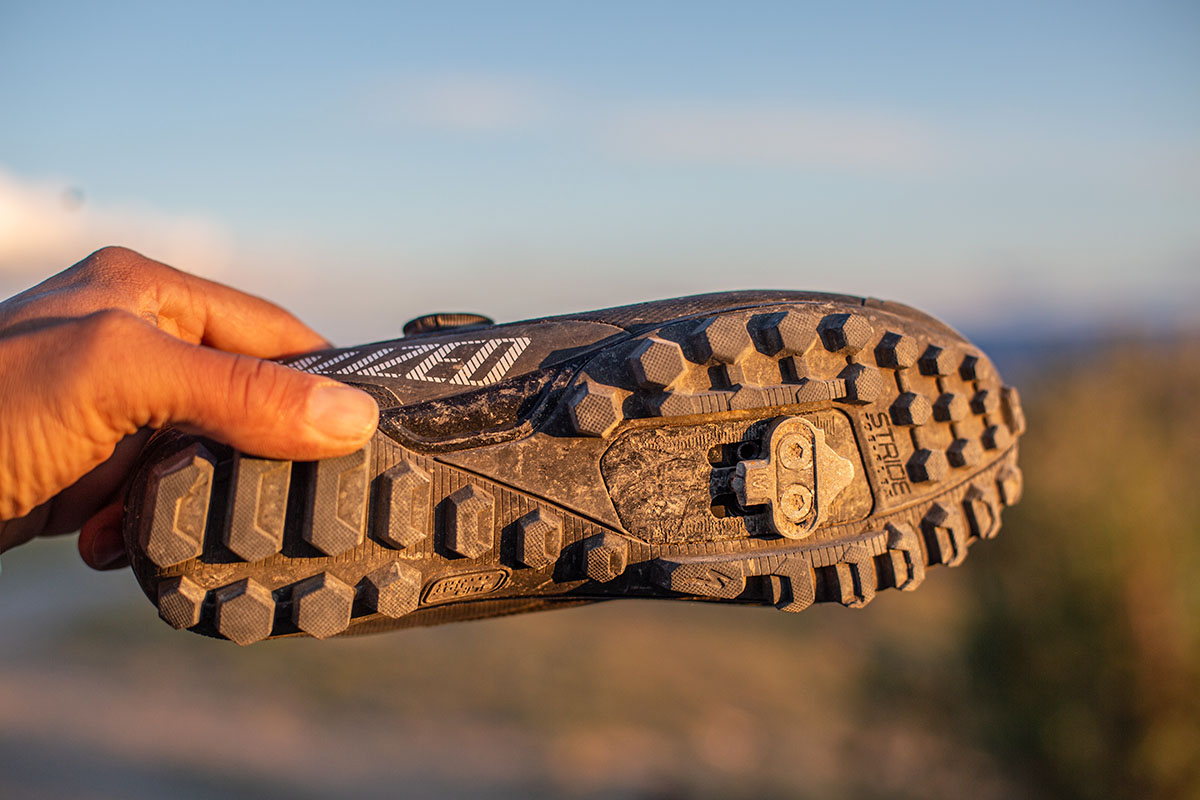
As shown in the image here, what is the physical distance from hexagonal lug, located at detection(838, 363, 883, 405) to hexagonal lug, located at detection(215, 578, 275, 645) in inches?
59.1

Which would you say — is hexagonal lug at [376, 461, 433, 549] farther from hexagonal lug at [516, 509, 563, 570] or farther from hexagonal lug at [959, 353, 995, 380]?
hexagonal lug at [959, 353, 995, 380]

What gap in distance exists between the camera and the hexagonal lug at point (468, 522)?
6.40ft

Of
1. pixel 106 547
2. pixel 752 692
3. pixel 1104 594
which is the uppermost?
pixel 106 547

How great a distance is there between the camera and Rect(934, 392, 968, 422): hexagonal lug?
7.46 feet

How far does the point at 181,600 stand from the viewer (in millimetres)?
1855

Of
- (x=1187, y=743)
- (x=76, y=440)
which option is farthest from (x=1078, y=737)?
(x=76, y=440)

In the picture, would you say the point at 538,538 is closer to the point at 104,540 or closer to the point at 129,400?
the point at 129,400

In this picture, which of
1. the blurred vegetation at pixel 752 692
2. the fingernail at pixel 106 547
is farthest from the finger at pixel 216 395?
the blurred vegetation at pixel 752 692

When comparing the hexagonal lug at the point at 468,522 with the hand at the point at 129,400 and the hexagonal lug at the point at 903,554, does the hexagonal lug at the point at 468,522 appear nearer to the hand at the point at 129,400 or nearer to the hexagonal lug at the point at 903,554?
the hand at the point at 129,400

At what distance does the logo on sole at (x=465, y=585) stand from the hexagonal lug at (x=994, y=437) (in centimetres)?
148

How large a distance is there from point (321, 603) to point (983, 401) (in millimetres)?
1909

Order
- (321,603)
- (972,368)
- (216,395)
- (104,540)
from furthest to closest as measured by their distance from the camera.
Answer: (104,540)
(972,368)
(321,603)
(216,395)

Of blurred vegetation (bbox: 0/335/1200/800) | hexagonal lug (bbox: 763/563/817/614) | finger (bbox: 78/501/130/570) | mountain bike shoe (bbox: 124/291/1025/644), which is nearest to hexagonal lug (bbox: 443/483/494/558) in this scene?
mountain bike shoe (bbox: 124/291/1025/644)

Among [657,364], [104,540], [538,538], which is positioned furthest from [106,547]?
[657,364]
